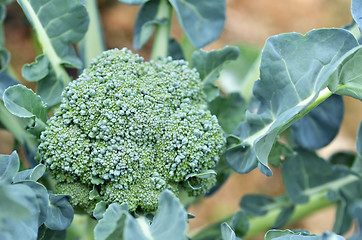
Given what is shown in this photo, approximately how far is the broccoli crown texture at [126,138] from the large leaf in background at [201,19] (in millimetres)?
201

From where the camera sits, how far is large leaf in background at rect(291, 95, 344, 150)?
3.39ft

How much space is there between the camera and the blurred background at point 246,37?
5.78 ft

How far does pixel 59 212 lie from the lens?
82 centimetres

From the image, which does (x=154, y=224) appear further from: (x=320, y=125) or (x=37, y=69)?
(x=320, y=125)

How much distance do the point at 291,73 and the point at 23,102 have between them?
1.75ft

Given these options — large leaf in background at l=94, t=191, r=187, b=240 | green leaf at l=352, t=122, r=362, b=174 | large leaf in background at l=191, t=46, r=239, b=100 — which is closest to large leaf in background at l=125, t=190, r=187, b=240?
large leaf in background at l=94, t=191, r=187, b=240

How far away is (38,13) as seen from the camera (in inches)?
35.9

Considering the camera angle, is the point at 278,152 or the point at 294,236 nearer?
the point at 294,236

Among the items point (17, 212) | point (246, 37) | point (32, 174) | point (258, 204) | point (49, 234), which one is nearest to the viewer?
point (17, 212)

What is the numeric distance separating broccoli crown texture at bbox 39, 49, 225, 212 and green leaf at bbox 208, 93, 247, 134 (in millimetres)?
125

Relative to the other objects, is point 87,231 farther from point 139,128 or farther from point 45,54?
point 45,54

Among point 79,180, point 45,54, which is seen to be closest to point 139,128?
point 79,180

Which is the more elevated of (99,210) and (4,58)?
(4,58)

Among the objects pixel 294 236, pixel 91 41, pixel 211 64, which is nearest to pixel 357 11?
pixel 211 64
